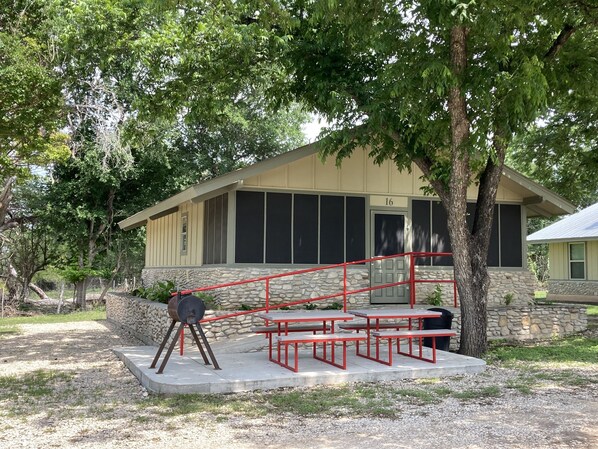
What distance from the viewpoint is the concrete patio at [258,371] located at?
745 cm

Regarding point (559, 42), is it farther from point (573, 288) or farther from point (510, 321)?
point (573, 288)

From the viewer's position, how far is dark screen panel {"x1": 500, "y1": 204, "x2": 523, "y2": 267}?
1442 cm

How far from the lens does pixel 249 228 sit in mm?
12336

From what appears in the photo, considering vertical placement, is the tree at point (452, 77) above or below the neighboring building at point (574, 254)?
above

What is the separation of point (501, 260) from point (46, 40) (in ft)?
42.4

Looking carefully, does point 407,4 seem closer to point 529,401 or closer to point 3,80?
point 529,401

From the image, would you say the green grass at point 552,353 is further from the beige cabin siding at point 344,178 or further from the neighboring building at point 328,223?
the beige cabin siding at point 344,178

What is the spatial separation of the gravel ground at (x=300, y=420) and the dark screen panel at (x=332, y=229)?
16.5 feet

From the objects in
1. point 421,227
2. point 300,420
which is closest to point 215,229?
point 421,227

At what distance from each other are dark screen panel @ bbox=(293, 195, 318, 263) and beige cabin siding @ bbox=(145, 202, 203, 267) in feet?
8.81

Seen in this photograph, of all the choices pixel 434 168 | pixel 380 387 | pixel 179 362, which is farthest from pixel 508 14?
pixel 179 362

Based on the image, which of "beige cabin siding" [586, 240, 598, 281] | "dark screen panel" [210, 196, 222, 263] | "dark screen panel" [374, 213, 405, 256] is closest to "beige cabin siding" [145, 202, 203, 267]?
"dark screen panel" [210, 196, 222, 263]

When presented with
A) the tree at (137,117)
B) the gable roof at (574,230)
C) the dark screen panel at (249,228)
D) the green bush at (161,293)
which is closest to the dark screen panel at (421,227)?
the dark screen panel at (249,228)

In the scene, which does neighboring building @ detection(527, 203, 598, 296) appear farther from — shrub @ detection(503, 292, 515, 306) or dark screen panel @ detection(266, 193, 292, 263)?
dark screen panel @ detection(266, 193, 292, 263)
